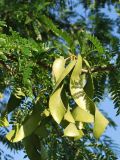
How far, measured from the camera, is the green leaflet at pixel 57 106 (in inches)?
34.5

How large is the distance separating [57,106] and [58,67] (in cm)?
9

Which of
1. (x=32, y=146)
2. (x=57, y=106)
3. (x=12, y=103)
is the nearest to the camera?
(x=57, y=106)

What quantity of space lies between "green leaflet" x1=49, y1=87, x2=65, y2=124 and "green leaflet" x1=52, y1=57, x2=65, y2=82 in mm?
41

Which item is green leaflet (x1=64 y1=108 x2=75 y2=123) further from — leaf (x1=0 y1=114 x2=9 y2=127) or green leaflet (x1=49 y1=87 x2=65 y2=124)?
leaf (x1=0 y1=114 x2=9 y2=127)

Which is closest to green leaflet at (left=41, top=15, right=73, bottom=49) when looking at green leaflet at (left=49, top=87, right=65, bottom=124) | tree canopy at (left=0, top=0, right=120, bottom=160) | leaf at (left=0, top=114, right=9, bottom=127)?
tree canopy at (left=0, top=0, right=120, bottom=160)

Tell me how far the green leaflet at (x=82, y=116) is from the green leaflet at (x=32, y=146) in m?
0.13

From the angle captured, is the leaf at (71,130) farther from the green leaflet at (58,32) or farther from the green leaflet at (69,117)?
the green leaflet at (58,32)

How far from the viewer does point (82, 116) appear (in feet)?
2.95

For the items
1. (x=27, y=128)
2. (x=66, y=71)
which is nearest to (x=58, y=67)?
(x=66, y=71)

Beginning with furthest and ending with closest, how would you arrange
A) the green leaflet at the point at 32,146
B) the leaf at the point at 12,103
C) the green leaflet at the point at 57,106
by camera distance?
the leaf at the point at 12,103
the green leaflet at the point at 32,146
the green leaflet at the point at 57,106

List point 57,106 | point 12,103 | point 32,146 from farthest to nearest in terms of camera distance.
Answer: point 12,103
point 32,146
point 57,106

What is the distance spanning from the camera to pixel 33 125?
95 cm

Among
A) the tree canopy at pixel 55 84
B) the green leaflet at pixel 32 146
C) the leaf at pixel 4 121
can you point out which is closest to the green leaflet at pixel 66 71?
the tree canopy at pixel 55 84

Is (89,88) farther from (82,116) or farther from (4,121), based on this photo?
(4,121)
